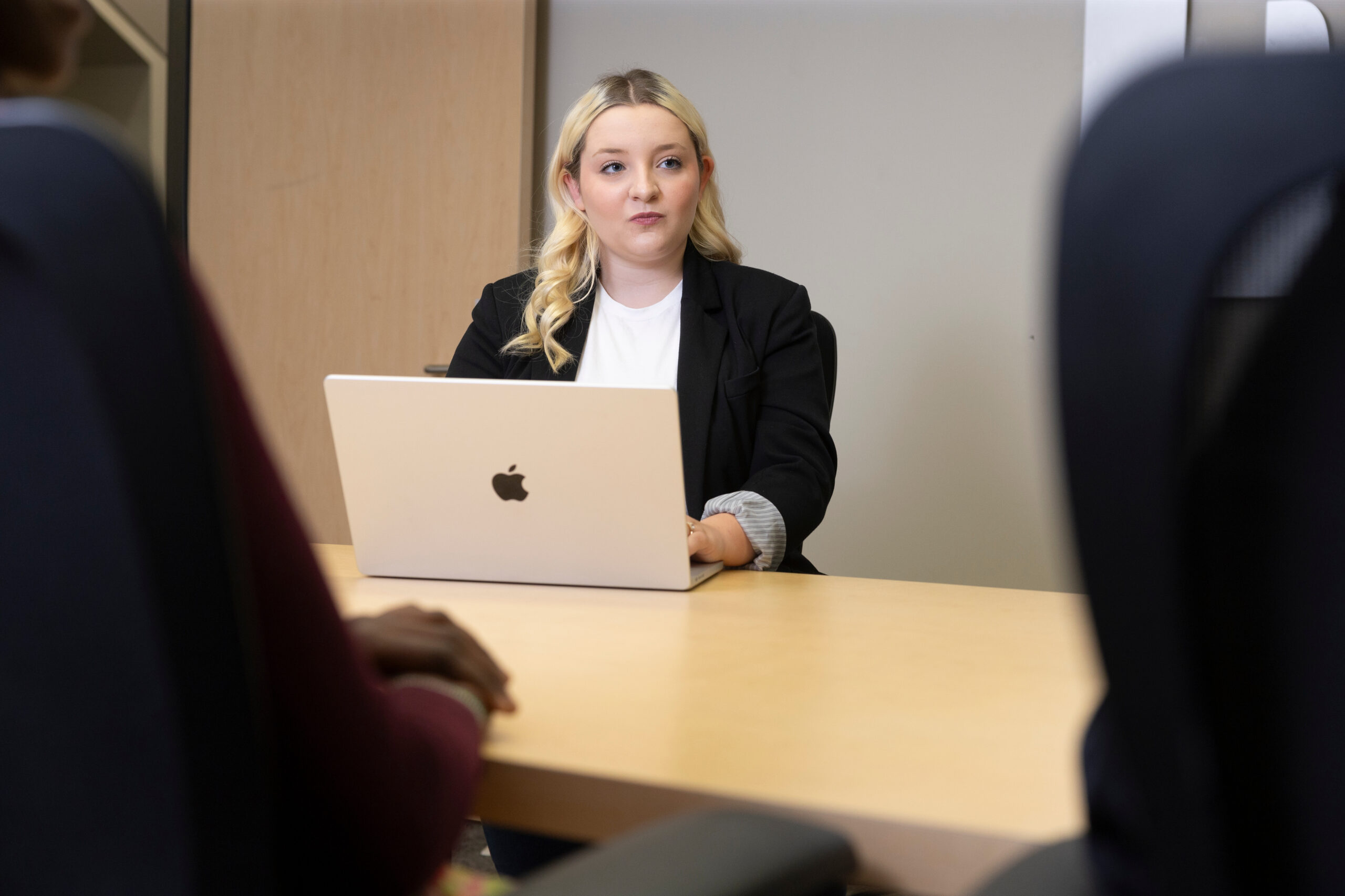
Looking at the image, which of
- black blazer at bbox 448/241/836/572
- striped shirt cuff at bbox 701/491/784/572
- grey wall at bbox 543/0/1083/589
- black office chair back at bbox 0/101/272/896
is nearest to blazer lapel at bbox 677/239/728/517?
black blazer at bbox 448/241/836/572

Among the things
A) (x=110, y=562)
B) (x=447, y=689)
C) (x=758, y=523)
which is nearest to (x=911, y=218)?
(x=758, y=523)

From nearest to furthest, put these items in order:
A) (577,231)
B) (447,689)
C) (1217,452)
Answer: (1217,452)
(447,689)
(577,231)

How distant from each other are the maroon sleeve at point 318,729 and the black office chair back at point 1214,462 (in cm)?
31

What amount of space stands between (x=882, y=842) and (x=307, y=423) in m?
2.90

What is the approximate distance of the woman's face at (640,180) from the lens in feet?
6.19

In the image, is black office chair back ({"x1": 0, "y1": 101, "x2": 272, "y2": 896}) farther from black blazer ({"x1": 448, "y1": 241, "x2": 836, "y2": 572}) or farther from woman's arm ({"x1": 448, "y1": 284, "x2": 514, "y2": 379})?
woman's arm ({"x1": 448, "y1": 284, "x2": 514, "y2": 379})

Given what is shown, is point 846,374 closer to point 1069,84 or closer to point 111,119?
point 1069,84

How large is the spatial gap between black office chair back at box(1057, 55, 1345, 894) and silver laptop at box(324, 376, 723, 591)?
748 mm

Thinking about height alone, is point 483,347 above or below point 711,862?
above

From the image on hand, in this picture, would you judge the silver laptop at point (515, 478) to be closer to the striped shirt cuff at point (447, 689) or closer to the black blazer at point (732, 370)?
the striped shirt cuff at point (447, 689)

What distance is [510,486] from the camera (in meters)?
1.15

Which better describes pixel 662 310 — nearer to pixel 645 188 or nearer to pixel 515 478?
pixel 645 188

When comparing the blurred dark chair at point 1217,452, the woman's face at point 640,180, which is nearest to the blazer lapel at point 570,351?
the woman's face at point 640,180

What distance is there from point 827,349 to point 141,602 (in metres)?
1.69
